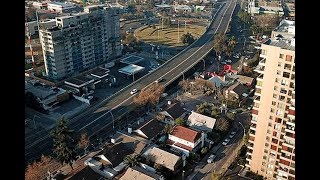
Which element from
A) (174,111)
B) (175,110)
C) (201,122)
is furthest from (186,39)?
(201,122)

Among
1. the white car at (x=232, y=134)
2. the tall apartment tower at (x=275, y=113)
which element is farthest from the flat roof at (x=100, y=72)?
the tall apartment tower at (x=275, y=113)

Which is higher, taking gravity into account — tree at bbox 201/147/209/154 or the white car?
the white car

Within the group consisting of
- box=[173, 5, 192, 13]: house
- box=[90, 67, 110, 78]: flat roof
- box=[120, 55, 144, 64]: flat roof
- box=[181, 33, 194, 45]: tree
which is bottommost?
box=[90, 67, 110, 78]: flat roof

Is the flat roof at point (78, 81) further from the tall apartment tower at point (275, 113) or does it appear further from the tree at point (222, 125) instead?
the tall apartment tower at point (275, 113)

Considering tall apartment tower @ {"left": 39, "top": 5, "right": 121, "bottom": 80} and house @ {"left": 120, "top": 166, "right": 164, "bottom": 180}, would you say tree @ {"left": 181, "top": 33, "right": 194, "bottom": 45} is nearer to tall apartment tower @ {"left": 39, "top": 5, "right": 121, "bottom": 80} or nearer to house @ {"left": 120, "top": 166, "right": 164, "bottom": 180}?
tall apartment tower @ {"left": 39, "top": 5, "right": 121, "bottom": 80}

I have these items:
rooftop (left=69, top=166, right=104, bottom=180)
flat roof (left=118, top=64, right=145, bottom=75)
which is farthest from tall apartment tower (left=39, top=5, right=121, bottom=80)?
rooftop (left=69, top=166, right=104, bottom=180)
